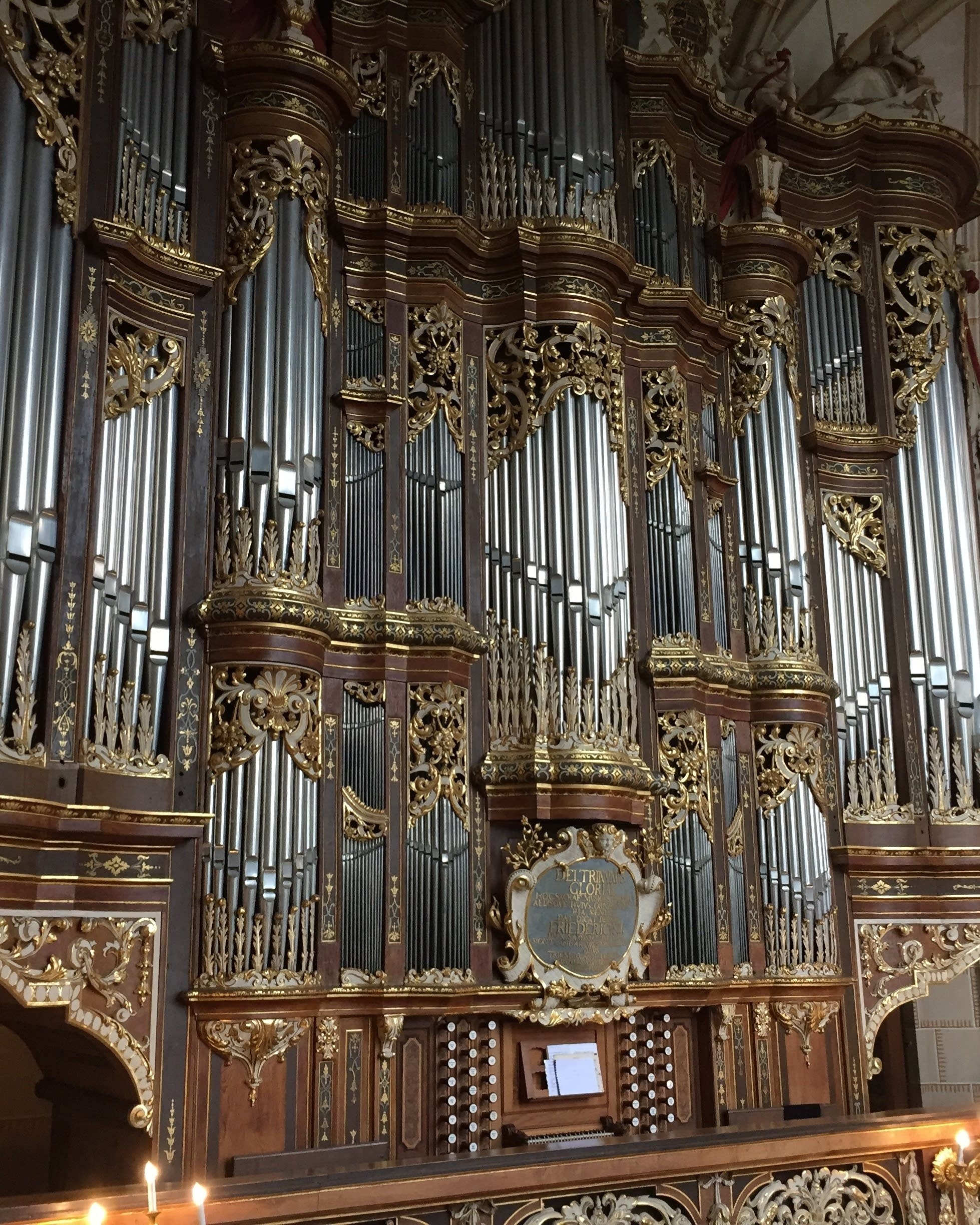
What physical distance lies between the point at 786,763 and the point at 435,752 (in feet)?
12.2

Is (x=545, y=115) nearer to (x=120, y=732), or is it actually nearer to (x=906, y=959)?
(x=120, y=732)

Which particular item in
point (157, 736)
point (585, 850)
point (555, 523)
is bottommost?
point (585, 850)

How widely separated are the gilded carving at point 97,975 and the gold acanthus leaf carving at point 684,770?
464 cm

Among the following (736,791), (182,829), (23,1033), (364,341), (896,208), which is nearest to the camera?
(182,829)

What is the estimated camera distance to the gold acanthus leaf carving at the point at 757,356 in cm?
1359

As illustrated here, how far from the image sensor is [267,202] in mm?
10750

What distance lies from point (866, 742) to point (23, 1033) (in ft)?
25.8

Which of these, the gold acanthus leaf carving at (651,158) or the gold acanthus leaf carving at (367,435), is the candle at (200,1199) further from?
the gold acanthus leaf carving at (651,158)

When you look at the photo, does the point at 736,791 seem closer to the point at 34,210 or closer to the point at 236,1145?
the point at 236,1145

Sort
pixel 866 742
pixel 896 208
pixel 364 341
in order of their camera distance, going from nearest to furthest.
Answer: pixel 364 341
pixel 866 742
pixel 896 208

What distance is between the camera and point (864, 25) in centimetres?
1680

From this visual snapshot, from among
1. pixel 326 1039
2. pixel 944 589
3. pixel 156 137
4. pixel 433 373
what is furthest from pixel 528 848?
pixel 156 137

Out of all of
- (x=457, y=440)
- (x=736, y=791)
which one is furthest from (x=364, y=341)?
(x=736, y=791)

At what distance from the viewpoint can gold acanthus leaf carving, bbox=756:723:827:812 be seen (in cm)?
1254
